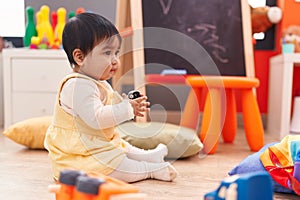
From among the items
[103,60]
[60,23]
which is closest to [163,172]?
[103,60]

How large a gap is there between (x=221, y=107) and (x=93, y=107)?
2.21ft

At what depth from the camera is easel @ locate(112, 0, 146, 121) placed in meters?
1.68

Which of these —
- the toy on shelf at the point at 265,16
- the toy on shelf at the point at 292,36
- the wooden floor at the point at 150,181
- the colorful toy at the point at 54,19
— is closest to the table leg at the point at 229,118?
the wooden floor at the point at 150,181

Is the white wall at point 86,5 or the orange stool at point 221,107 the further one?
the white wall at point 86,5

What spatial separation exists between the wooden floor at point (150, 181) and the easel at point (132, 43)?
16.6 inches

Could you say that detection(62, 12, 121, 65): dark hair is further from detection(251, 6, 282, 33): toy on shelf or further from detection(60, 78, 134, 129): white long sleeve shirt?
detection(251, 6, 282, 33): toy on shelf

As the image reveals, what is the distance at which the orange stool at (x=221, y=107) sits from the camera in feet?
4.68

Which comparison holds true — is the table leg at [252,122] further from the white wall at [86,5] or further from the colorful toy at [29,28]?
the colorful toy at [29,28]

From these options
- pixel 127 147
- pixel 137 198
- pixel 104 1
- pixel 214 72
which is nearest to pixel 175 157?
pixel 127 147

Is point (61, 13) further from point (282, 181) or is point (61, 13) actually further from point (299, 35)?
point (282, 181)

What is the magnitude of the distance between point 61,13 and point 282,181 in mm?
1548

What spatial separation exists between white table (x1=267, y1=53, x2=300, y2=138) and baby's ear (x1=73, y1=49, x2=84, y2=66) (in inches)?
46.7

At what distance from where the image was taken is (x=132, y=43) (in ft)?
5.57

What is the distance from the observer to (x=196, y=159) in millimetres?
1378
